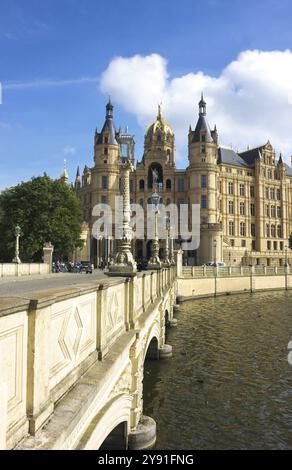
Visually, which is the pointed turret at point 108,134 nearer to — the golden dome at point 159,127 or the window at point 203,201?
the golden dome at point 159,127

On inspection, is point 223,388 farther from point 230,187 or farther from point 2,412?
point 230,187

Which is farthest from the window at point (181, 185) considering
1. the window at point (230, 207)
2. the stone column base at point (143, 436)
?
the stone column base at point (143, 436)

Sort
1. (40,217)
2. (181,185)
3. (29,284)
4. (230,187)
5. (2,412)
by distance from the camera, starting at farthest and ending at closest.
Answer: (230,187) < (181,185) < (40,217) < (29,284) < (2,412)

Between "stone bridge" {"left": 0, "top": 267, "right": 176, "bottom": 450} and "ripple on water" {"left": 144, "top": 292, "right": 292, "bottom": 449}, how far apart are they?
232 inches

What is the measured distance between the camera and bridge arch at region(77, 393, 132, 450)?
447 cm

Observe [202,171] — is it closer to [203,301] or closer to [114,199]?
[114,199]

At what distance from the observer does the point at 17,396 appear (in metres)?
3.26

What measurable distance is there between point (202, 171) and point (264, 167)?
726 inches

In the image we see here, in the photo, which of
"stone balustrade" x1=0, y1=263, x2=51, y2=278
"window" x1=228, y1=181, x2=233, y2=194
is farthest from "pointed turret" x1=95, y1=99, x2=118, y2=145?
"stone balustrade" x1=0, y1=263, x2=51, y2=278

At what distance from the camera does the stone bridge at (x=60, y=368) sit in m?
3.17

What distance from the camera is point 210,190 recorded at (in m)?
71.9

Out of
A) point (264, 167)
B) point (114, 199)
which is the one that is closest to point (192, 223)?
point (114, 199)

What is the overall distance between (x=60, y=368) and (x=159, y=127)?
8158cm

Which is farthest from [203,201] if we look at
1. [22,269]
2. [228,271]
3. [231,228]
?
[22,269]
